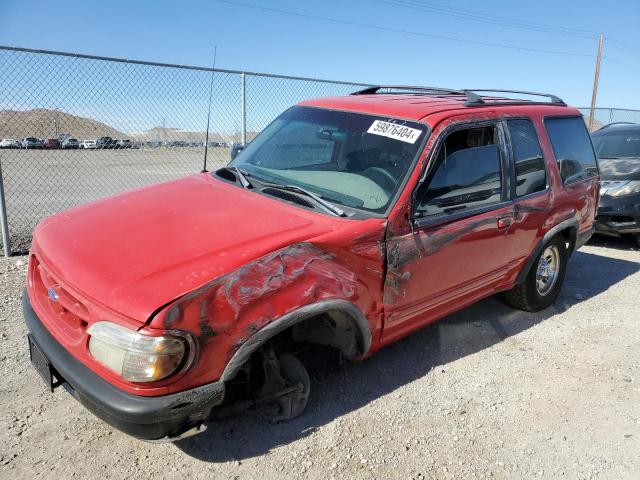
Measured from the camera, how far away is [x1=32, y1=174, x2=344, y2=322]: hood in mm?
2152

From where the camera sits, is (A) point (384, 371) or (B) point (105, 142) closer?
(A) point (384, 371)

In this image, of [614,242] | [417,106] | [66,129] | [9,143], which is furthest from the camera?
[614,242]

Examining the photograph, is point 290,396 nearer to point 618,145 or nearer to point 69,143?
point 69,143

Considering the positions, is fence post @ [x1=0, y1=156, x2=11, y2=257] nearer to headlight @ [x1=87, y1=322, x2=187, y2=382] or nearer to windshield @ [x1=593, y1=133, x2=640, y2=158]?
headlight @ [x1=87, y1=322, x2=187, y2=382]

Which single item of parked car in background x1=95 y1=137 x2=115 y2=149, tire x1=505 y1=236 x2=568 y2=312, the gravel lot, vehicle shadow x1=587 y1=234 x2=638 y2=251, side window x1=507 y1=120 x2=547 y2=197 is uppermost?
side window x1=507 y1=120 x2=547 y2=197

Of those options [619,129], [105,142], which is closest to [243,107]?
[105,142]

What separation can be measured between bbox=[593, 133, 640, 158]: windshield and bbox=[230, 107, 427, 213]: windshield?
19.6 feet

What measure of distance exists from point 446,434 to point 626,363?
1869 millimetres

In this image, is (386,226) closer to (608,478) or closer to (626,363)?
(608,478)

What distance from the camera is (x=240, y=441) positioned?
8.89 ft

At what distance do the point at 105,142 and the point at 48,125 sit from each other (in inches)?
27.9

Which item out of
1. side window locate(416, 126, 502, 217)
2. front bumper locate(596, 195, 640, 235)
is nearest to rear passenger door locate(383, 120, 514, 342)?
side window locate(416, 126, 502, 217)

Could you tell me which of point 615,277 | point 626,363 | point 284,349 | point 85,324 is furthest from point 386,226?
point 615,277

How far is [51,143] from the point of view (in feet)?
21.9
